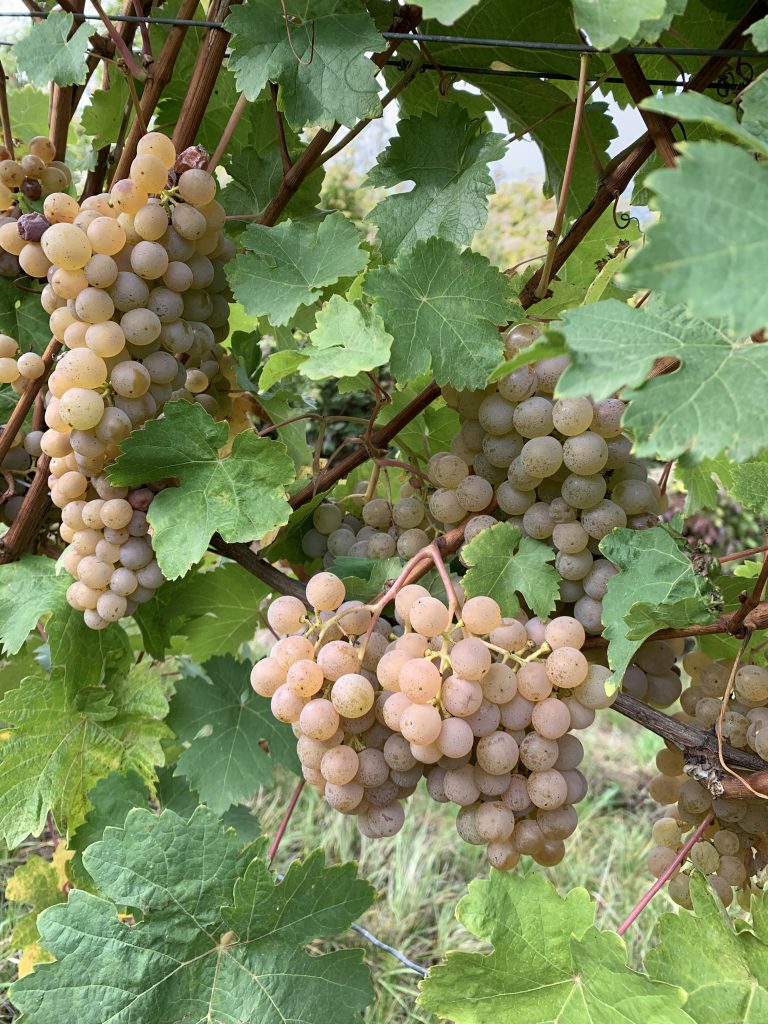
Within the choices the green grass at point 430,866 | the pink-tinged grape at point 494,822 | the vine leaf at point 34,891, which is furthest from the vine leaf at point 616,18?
the green grass at point 430,866

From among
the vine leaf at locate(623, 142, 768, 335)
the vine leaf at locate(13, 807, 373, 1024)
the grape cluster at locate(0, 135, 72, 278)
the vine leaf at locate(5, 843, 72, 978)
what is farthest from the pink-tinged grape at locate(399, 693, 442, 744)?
the vine leaf at locate(5, 843, 72, 978)

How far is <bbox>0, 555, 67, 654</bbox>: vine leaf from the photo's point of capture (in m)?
0.82

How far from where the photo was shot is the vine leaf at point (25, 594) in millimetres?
815

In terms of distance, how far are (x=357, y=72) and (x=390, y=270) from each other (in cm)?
17

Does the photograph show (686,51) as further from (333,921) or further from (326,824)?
(326,824)

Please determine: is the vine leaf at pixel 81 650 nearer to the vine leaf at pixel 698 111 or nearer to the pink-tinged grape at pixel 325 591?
the pink-tinged grape at pixel 325 591

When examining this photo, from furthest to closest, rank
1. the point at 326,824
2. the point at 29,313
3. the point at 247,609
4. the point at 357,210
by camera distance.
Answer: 1. the point at 357,210
2. the point at 326,824
3. the point at 247,609
4. the point at 29,313

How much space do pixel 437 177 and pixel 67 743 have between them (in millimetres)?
703

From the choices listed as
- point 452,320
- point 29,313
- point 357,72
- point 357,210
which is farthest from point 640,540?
point 357,210

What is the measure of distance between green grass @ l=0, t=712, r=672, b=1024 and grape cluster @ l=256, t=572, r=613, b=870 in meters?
1.18

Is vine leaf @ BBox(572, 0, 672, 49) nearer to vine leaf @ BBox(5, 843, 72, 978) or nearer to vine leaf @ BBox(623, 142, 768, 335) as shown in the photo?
vine leaf @ BBox(623, 142, 768, 335)

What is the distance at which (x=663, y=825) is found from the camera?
801 mm

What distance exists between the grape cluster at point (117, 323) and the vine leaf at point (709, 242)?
1.52ft

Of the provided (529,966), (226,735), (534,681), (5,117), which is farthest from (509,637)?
(5,117)
